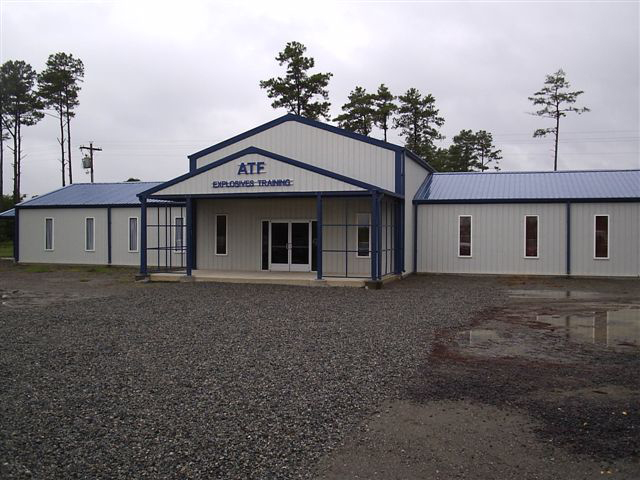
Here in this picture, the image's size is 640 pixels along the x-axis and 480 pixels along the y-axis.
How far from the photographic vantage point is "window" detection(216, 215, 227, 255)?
22.3 meters

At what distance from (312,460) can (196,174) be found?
51.7 ft

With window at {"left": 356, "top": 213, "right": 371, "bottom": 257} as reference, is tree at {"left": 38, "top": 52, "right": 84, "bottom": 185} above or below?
above

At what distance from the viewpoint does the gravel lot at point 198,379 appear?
4.71 m

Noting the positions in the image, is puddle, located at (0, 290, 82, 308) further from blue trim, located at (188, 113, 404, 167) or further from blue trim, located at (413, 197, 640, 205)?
blue trim, located at (413, 197, 640, 205)

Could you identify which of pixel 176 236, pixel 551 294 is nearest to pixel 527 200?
pixel 551 294

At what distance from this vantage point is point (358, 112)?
43344 mm

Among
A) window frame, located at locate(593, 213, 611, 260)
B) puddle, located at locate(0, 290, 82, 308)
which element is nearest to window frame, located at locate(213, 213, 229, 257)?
puddle, located at locate(0, 290, 82, 308)

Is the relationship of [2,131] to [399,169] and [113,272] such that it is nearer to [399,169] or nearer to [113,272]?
[113,272]

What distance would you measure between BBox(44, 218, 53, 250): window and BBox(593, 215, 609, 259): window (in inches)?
922

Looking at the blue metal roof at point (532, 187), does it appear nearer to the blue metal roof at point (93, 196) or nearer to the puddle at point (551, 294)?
the puddle at point (551, 294)

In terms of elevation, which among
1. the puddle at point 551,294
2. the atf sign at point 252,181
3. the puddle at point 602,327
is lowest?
the puddle at point 602,327

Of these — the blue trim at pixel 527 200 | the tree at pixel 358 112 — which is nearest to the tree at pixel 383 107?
the tree at pixel 358 112

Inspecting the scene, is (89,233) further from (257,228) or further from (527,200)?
(527,200)

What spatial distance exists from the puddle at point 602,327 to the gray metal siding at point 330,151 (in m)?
8.74
